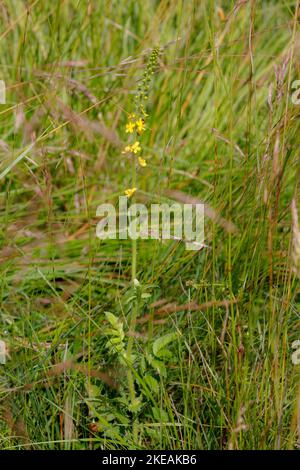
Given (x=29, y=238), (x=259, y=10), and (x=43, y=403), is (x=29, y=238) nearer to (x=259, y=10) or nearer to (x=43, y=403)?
(x=43, y=403)

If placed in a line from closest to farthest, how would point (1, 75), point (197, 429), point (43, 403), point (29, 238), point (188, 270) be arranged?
1. point (197, 429)
2. point (43, 403)
3. point (188, 270)
4. point (29, 238)
5. point (1, 75)

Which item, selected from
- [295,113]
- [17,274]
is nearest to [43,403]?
[17,274]

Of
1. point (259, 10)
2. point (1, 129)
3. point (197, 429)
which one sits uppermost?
point (259, 10)

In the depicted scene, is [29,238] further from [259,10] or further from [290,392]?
[259,10]

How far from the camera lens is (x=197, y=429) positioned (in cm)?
152

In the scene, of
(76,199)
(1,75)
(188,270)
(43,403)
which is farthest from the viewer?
(1,75)

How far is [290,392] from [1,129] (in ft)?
4.24

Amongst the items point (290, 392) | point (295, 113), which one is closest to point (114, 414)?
point (290, 392)

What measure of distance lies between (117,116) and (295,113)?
83 cm

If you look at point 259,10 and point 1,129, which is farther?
point 259,10

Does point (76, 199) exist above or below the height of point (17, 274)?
above

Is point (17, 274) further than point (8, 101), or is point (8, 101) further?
point (8, 101)

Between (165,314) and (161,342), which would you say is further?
(165,314)

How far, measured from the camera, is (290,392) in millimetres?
1558
